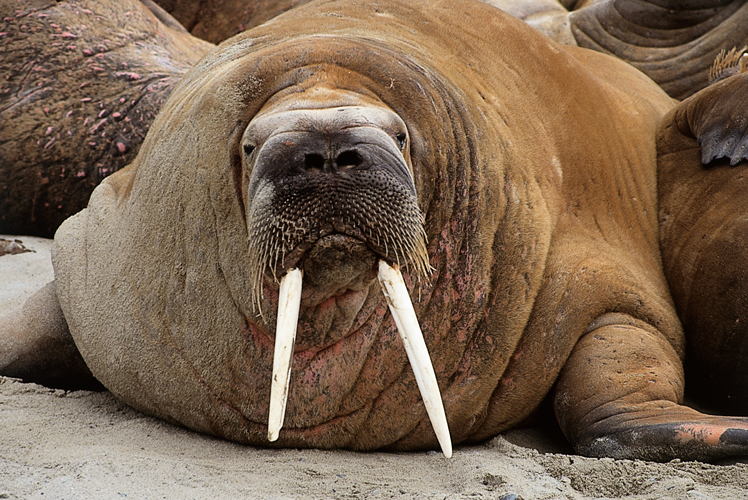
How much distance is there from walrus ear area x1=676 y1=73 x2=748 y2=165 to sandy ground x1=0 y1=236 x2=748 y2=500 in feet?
5.97

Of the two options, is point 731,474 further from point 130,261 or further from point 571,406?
point 130,261

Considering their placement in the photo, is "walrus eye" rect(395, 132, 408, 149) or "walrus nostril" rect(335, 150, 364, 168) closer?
"walrus nostril" rect(335, 150, 364, 168)

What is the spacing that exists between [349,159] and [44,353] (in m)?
1.97

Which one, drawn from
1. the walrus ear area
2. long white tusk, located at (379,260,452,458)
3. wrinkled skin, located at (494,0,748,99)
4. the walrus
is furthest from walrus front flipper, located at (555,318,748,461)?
wrinkled skin, located at (494,0,748,99)

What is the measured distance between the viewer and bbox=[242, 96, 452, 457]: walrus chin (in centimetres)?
258

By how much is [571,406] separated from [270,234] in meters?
1.42

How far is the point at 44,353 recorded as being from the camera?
3.84 m

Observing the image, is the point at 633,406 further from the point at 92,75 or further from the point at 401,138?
the point at 92,75

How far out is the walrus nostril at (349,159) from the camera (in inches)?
102

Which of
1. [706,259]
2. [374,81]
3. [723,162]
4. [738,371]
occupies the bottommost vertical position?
[738,371]

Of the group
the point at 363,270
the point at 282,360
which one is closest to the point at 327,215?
the point at 363,270

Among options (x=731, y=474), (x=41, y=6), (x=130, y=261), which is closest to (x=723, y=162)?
(x=731, y=474)

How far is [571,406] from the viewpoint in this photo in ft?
10.9

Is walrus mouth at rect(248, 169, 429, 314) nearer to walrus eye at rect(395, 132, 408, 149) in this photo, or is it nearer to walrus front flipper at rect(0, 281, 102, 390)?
walrus eye at rect(395, 132, 408, 149)
